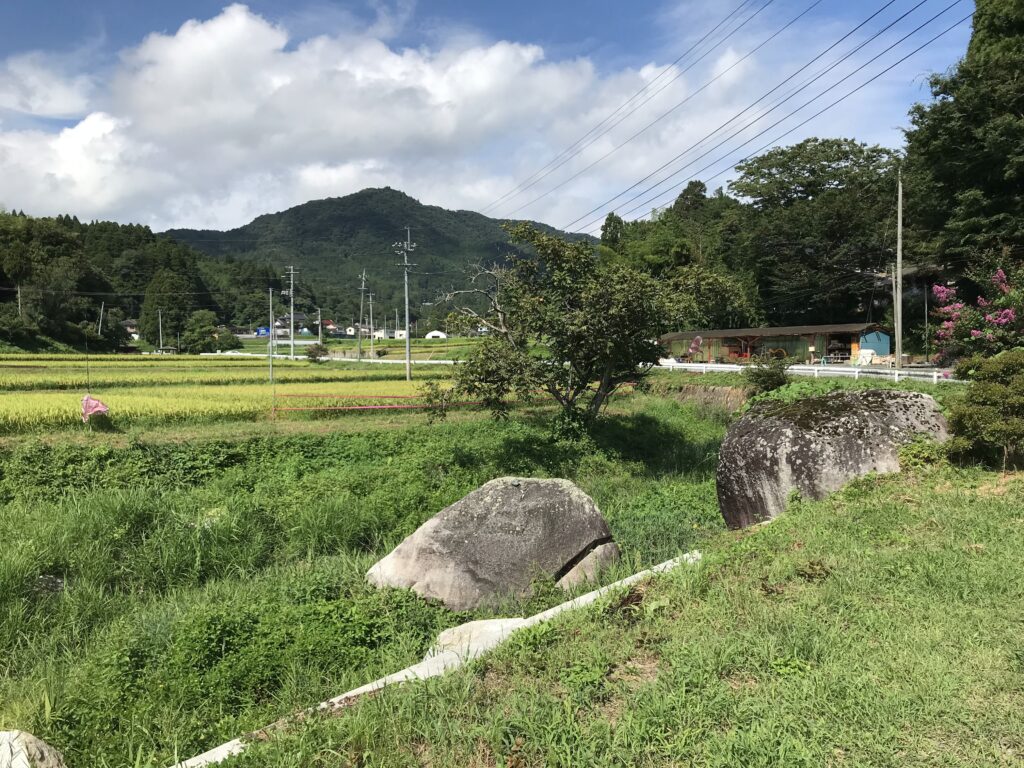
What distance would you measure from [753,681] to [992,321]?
23753 mm

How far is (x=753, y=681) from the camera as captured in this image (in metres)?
3.99

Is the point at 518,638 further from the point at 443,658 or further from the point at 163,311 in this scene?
the point at 163,311

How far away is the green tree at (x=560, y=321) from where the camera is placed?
14.4 m

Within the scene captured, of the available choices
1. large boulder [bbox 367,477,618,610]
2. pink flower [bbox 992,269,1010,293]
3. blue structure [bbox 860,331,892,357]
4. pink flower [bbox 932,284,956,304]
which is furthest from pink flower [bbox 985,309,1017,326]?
large boulder [bbox 367,477,618,610]

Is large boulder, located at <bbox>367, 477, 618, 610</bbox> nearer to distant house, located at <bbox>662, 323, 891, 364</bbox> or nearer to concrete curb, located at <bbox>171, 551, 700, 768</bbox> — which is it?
concrete curb, located at <bbox>171, 551, 700, 768</bbox>

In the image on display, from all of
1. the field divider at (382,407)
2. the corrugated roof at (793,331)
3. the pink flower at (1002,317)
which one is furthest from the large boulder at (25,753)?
the corrugated roof at (793,331)

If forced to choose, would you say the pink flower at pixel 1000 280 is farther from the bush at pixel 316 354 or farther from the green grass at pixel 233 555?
the bush at pixel 316 354

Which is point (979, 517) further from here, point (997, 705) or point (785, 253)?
point (785, 253)

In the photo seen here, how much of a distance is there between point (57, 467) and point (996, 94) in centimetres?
3549

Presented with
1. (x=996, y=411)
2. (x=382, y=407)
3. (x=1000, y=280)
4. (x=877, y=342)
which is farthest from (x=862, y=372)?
(x=382, y=407)

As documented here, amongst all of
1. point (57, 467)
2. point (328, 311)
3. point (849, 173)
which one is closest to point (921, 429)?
point (57, 467)

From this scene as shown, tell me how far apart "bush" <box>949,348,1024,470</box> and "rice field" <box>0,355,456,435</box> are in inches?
503

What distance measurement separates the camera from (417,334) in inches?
5103

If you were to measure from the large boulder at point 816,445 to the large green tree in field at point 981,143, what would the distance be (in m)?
19.6
